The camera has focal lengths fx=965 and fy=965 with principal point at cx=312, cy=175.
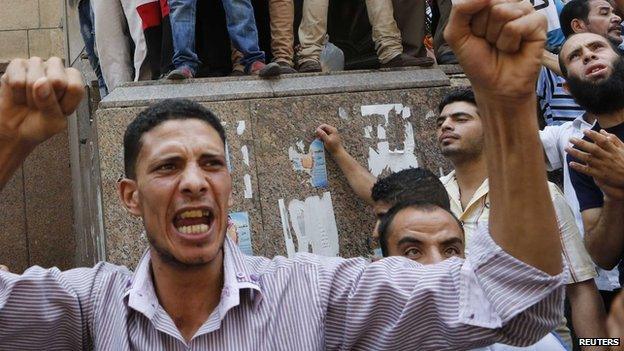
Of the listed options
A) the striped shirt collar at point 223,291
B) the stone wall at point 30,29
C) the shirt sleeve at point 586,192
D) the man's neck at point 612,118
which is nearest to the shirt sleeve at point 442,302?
the striped shirt collar at point 223,291

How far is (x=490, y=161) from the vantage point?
7.46 ft

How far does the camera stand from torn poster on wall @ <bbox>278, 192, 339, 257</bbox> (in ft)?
17.7

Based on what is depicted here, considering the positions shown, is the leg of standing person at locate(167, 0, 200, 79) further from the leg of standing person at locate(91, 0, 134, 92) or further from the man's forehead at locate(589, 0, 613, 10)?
the man's forehead at locate(589, 0, 613, 10)

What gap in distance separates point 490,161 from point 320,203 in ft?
10.7

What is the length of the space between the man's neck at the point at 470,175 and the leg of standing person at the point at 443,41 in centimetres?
147

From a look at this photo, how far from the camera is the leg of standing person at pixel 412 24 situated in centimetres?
625

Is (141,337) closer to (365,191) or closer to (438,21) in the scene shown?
(365,191)

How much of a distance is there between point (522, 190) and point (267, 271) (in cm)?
81

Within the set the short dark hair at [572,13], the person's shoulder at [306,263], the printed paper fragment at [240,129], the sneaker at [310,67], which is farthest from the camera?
the short dark hair at [572,13]

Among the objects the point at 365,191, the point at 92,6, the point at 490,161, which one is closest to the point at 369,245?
the point at 365,191

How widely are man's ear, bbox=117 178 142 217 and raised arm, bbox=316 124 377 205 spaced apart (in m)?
2.54

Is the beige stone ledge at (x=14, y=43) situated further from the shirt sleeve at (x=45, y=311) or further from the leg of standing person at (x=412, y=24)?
the shirt sleeve at (x=45, y=311)

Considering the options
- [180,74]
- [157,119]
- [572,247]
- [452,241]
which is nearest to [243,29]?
[180,74]

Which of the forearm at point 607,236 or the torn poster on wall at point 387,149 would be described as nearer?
the forearm at point 607,236
